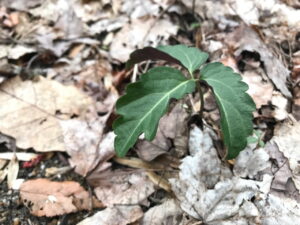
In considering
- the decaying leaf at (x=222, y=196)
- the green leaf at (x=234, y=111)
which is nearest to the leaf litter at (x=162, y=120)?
the decaying leaf at (x=222, y=196)

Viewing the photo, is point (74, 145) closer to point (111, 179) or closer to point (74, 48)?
point (111, 179)

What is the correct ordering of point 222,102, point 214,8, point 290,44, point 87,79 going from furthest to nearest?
point 214,8 < point 87,79 < point 290,44 < point 222,102

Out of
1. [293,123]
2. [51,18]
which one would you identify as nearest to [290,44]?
[293,123]

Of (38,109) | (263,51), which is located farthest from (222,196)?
(38,109)

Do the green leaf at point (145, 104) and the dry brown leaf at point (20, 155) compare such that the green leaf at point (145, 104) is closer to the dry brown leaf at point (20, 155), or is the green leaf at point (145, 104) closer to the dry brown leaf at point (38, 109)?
the dry brown leaf at point (38, 109)

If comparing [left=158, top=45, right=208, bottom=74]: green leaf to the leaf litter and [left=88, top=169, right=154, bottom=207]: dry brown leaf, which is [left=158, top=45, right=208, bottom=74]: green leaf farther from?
[left=88, top=169, right=154, bottom=207]: dry brown leaf

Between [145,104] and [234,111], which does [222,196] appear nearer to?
[234,111]
